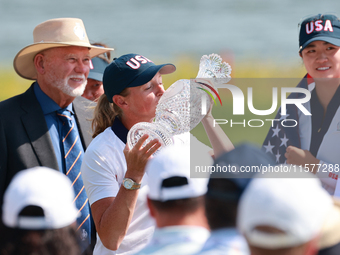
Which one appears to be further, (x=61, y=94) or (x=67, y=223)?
(x=61, y=94)

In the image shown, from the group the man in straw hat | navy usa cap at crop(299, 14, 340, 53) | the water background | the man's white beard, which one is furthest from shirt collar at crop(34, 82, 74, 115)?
the water background

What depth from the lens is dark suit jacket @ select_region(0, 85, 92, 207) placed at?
284 cm

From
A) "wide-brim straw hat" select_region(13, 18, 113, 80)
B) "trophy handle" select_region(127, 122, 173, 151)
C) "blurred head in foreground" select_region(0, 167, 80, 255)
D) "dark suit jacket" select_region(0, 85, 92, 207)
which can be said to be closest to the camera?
"blurred head in foreground" select_region(0, 167, 80, 255)

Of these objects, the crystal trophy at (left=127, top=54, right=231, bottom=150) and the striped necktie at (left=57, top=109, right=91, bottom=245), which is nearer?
the crystal trophy at (left=127, top=54, right=231, bottom=150)

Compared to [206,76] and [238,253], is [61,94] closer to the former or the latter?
[206,76]

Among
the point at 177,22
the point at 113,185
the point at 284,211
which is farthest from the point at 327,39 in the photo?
the point at 177,22

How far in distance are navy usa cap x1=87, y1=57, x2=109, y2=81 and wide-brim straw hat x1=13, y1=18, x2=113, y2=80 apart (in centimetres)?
83

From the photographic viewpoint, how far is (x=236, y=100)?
2.42 meters

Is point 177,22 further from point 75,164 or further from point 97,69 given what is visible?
point 75,164

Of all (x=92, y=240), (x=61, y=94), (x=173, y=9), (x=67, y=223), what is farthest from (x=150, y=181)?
(x=173, y=9)

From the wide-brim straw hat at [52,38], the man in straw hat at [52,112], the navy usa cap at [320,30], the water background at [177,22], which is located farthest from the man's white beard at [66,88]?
the water background at [177,22]

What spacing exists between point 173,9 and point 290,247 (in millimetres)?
25337

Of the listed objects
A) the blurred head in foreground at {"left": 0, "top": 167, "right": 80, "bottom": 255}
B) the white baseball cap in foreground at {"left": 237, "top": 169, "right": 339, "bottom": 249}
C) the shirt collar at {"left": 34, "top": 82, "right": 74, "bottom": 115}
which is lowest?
the shirt collar at {"left": 34, "top": 82, "right": 74, "bottom": 115}

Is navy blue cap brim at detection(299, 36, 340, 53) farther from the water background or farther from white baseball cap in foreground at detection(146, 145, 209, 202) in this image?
the water background
